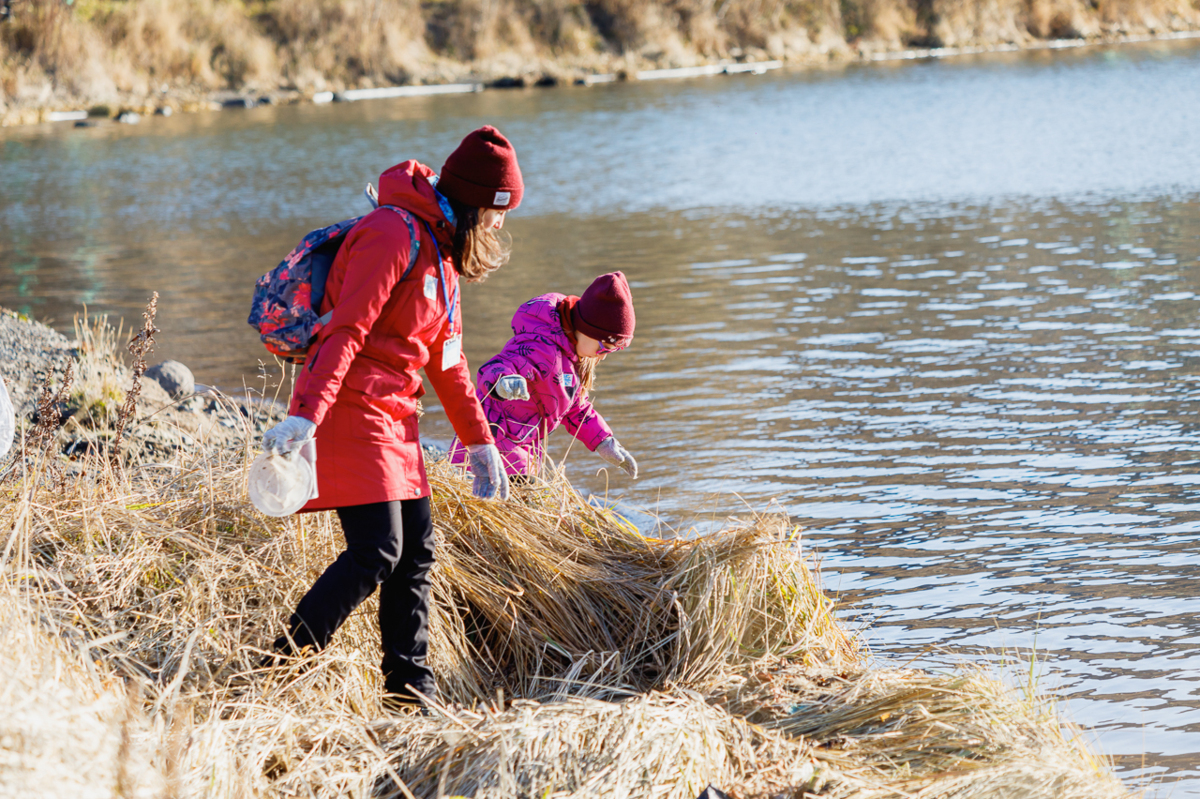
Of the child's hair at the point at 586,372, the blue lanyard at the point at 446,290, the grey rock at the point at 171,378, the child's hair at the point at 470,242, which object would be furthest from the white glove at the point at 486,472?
the grey rock at the point at 171,378

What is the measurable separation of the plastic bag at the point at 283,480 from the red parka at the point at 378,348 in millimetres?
116

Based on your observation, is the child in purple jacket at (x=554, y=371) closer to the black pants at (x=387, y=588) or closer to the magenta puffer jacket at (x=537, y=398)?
the magenta puffer jacket at (x=537, y=398)

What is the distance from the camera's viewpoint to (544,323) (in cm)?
496

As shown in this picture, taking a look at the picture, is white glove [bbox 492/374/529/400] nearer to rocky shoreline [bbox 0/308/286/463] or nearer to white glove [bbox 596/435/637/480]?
white glove [bbox 596/435/637/480]

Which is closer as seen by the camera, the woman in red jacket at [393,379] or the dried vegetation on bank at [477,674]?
the dried vegetation on bank at [477,674]

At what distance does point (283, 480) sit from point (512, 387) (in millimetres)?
1595

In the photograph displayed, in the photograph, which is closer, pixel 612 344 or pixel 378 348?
pixel 378 348

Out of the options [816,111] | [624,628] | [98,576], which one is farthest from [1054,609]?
[816,111]

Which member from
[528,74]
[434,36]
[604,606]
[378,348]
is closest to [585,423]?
[604,606]

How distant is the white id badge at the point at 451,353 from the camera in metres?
3.56

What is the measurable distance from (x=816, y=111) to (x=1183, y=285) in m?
19.0

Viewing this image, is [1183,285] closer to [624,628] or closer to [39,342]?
[624,628]

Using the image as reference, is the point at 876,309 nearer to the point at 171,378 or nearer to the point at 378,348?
the point at 171,378

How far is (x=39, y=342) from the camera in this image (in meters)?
8.59
